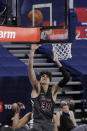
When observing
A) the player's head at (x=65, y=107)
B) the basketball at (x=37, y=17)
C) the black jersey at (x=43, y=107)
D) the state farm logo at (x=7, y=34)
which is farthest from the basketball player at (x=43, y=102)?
the basketball at (x=37, y=17)

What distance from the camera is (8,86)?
12703 mm

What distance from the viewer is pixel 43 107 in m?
7.00

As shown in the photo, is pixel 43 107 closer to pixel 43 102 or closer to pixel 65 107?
pixel 43 102

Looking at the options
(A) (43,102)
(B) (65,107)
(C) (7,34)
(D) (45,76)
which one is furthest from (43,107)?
(B) (65,107)

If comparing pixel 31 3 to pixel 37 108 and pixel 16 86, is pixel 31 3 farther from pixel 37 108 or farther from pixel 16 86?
pixel 37 108

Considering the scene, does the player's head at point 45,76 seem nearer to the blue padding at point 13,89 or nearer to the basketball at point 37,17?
the basketball at point 37,17

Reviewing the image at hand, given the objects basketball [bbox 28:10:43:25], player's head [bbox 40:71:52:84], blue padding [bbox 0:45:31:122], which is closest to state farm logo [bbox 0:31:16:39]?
basketball [bbox 28:10:43:25]

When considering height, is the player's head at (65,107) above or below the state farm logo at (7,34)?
below

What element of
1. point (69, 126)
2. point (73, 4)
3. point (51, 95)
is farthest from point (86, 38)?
point (51, 95)

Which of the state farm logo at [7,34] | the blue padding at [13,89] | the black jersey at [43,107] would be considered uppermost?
the state farm logo at [7,34]

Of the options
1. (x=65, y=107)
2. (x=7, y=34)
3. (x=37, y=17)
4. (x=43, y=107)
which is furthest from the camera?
(x=37, y=17)

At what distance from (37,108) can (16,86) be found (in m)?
5.79

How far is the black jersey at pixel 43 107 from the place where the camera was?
272 inches

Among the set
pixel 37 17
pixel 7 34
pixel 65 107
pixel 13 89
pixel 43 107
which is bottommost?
pixel 13 89
